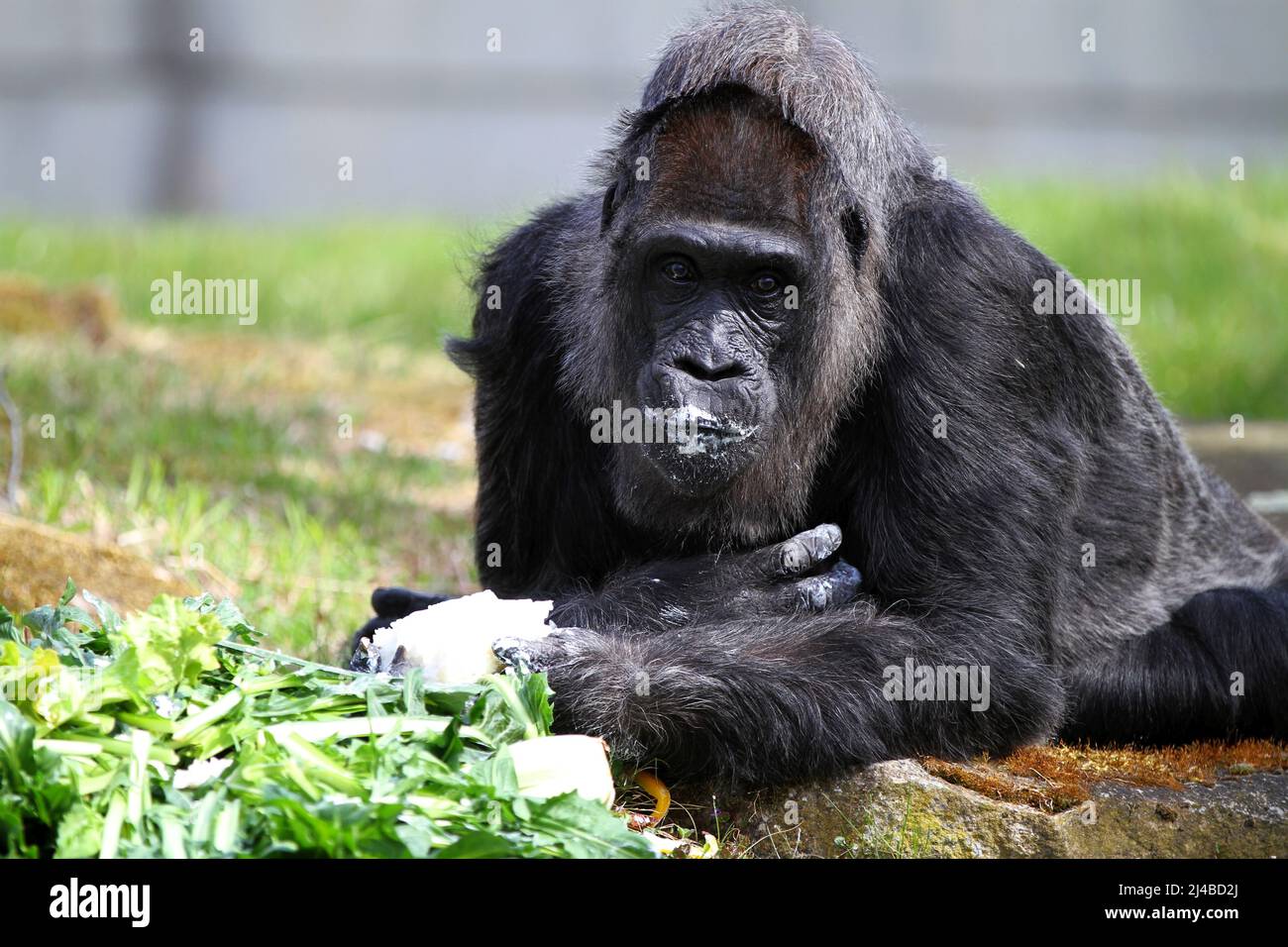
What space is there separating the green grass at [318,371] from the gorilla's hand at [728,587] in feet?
A: 6.76

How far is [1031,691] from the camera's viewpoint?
5.75 m

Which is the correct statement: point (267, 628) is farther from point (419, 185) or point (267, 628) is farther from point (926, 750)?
point (419, 185)

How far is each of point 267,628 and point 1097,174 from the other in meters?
17.0

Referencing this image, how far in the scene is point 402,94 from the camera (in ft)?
84.3

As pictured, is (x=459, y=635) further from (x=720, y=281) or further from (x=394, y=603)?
(x=394, y=603)

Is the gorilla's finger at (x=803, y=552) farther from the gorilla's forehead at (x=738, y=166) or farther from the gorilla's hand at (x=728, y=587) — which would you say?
the gorilla's forehead at (x=738, y=166)

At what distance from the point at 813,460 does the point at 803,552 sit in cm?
36

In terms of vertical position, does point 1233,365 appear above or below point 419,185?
below

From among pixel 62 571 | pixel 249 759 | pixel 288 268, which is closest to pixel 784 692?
pixel 249 759

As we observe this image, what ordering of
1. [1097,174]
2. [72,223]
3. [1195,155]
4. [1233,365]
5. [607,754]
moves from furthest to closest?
[1195,155] < [1097,174] < [72,223] < [1233,365] < [607,754]

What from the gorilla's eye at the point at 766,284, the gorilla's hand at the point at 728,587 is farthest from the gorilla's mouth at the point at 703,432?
the gorilla's hand at the point at 728,587

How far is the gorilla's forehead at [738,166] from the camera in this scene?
563 cm

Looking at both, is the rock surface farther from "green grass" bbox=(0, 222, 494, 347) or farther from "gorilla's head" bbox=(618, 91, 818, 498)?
"green grass" bbox=(0, 222, 494, 347)

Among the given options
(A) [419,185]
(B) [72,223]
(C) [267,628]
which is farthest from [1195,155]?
(C) [267,628]
